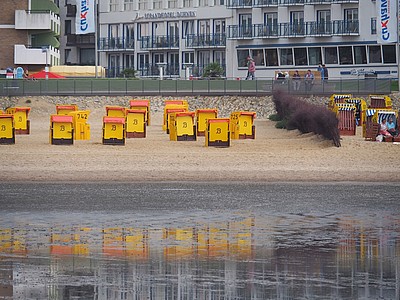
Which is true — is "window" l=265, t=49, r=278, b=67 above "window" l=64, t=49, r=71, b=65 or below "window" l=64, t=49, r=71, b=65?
below

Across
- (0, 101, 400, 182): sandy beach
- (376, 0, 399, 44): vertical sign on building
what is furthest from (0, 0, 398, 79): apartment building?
(0, 101, 400, 182): sandy beach

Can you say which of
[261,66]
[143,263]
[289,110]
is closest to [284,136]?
[289,110]

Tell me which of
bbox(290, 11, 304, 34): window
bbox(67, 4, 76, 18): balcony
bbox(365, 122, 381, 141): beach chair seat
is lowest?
bbox(365, 122, 381, 141): beach chair seat

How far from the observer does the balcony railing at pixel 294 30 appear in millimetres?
88375

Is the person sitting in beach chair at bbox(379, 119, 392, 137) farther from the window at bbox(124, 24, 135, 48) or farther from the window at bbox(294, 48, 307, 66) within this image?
the window at bbox(124, 24, 135, 48)

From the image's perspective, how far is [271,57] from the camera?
92.8 m

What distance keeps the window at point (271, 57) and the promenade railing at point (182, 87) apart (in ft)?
83.5

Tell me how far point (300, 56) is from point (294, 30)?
2.41 metres

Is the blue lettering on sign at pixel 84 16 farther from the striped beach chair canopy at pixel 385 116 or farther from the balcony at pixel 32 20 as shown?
the striped beach chair canopy at pixel 385 116

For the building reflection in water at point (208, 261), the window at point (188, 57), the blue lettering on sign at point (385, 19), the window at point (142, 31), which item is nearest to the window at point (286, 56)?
the window at point (188, 57)

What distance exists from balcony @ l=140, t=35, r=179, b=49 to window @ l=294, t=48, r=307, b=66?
1132 cm

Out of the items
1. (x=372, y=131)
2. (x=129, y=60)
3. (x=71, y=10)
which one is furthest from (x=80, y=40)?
(x=372, y=131)

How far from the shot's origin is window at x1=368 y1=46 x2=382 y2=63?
8800 centimetres

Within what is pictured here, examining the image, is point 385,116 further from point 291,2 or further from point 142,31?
point 142,31
